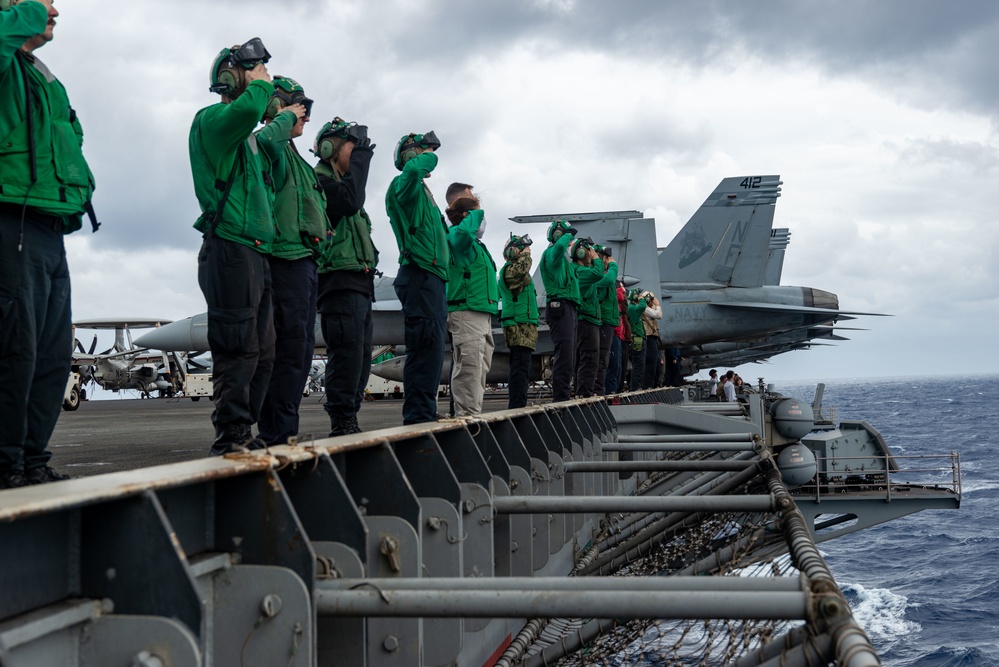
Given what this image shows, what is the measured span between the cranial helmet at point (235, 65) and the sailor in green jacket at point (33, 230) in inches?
29.0

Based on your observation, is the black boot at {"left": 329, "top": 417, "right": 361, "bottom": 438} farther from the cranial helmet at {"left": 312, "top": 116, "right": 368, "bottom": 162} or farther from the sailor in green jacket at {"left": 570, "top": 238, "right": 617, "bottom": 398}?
the sailor in green jacket at {"left": 570, "top": 238, "right": 617, "bottom": 398}

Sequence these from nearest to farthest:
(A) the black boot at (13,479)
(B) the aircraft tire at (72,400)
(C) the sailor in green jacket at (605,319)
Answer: (A) the black boot at (13,479) → (C) the sailor in green jacket at (605,319) → (B) the aircraft tire at (72,400)

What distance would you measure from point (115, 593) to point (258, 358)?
2.02 metres

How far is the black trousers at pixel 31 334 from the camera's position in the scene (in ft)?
10.00

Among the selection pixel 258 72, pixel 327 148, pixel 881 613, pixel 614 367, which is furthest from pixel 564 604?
pixel 881 613

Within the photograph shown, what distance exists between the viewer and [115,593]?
197cm

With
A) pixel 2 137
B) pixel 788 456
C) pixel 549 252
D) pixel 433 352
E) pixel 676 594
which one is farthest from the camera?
pixel 788 456

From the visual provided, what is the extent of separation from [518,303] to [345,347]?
3683mm

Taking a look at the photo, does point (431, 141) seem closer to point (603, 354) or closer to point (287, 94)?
point (287, 94)

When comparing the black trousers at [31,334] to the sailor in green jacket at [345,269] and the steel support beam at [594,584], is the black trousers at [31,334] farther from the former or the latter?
the sailor in green jacket at [345,269]

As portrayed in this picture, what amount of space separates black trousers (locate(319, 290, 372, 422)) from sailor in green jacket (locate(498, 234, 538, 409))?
3378 mm

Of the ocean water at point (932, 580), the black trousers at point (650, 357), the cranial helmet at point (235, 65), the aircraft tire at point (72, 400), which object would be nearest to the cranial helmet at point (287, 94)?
the cranial helmet at point (235, 65)

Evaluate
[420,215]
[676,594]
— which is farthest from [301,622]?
[420,215]

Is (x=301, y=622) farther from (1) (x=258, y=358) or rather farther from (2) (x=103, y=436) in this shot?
(2) (x=103, y=436)
